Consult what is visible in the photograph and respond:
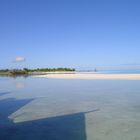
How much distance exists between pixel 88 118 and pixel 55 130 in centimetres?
156

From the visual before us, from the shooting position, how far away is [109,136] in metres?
5.21

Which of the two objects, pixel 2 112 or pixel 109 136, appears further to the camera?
pixel 2 112

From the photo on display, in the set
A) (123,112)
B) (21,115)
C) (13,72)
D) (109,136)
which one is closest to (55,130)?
(109,136)

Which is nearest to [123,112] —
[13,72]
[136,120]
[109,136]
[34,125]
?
[136,120]

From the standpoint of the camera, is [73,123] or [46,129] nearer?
[46,129]

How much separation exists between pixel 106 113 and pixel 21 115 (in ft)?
9.22

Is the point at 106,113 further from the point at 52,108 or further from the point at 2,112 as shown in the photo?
the point at 2,112

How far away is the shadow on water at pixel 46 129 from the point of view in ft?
17.2

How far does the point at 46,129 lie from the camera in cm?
582

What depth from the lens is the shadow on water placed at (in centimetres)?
525

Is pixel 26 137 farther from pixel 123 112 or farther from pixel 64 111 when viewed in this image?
pixel 123 112

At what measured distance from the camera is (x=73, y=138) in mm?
5164

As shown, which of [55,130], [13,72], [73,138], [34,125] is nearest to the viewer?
[73,138]

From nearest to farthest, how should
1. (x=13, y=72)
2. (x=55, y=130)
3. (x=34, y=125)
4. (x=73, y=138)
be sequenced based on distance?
→ (x=73, y=138)
(x=55, y=130)
(x=34, y=125)
(x=13, y=72)
